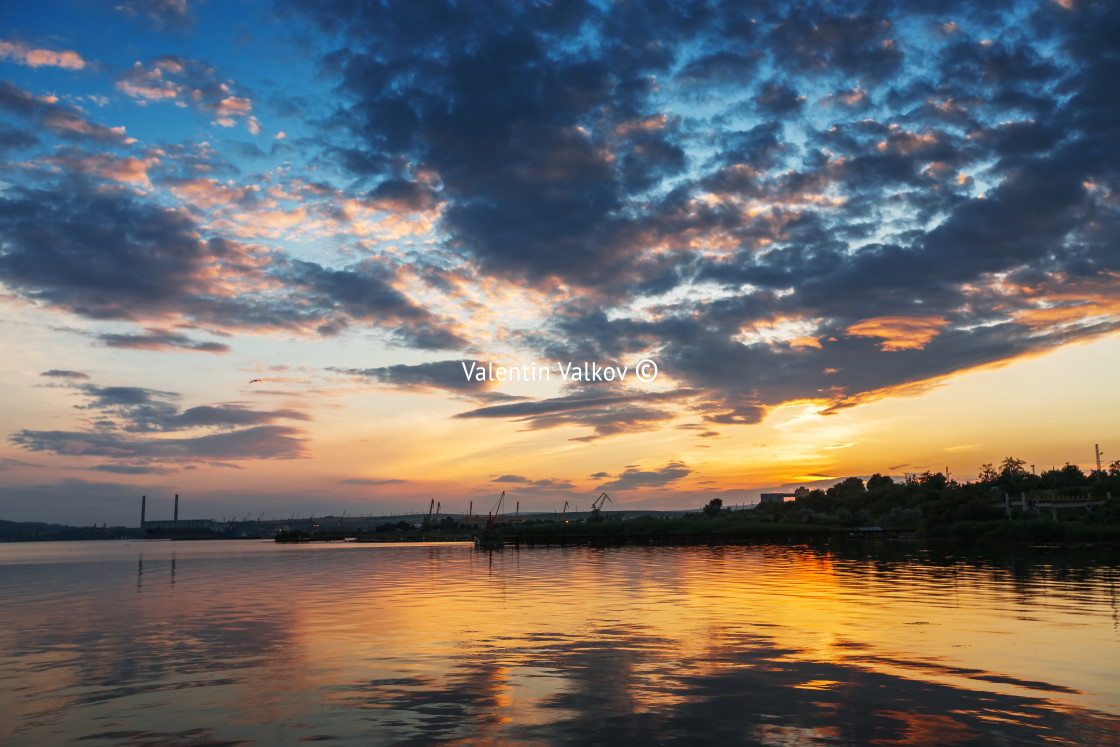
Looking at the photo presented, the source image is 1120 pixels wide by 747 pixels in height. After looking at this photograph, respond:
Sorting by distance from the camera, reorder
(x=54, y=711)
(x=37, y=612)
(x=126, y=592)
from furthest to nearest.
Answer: (x=126, y=592), (x=37, y=612), (x=54, y=711)

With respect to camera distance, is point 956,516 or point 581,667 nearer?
point 581,667

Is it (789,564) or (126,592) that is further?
(789,564)

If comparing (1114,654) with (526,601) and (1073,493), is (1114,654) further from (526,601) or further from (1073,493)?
(1073,493)

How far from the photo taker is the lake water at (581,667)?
16.1 metres

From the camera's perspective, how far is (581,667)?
74.8 feet

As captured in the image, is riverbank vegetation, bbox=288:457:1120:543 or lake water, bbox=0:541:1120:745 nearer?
lake water, bbox=0:541:1120:745

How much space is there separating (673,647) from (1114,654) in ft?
46.0

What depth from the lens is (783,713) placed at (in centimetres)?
1698

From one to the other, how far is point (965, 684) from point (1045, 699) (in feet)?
6.61

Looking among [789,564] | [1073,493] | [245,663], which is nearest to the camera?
[245,663]

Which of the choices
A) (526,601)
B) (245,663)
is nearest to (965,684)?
(245,663)

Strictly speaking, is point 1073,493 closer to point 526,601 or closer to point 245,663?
point 526,601

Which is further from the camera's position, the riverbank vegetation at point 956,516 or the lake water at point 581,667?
the riverbank vegetation at point 956,516

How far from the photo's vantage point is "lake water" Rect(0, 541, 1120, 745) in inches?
634
